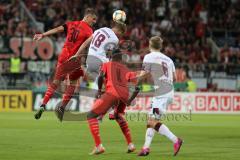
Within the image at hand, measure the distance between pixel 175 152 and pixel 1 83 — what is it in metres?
17.9

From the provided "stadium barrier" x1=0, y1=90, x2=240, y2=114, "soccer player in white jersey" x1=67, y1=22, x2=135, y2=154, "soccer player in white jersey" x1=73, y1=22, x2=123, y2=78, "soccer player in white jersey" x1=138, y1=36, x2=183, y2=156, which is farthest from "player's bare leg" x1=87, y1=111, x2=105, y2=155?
"stadium barrier" x1=0, y1=90, x2=240, y2=114

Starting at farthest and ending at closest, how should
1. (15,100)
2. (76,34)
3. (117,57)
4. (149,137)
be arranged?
(15,100), (76,34), (117,57), (149,137)

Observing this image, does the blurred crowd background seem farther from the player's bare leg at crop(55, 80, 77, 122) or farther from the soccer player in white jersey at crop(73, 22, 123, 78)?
the soccer player in white jersey at crop(73, 22, 123, 78)

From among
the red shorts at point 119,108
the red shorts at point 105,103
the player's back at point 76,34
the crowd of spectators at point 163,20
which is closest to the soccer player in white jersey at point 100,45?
the player's back at point 76,34

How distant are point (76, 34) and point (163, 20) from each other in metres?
18.9

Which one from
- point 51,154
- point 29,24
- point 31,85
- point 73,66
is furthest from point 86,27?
point 29,24

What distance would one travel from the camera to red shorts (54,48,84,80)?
1797 cm

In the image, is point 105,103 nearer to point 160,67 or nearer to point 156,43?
point 160,67

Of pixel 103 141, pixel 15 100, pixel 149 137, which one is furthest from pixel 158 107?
pixel 15 100

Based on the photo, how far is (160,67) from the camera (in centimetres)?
1295

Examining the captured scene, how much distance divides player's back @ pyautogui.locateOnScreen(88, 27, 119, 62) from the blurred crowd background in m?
12.4

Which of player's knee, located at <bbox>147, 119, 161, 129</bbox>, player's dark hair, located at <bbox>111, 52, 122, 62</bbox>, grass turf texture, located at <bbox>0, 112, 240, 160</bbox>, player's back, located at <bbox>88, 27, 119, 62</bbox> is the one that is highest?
player's back, located at <bbox>88, 27, 119, 62</bbox>

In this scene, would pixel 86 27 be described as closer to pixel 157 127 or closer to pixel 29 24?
pixel 157 127

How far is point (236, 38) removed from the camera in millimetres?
35531
